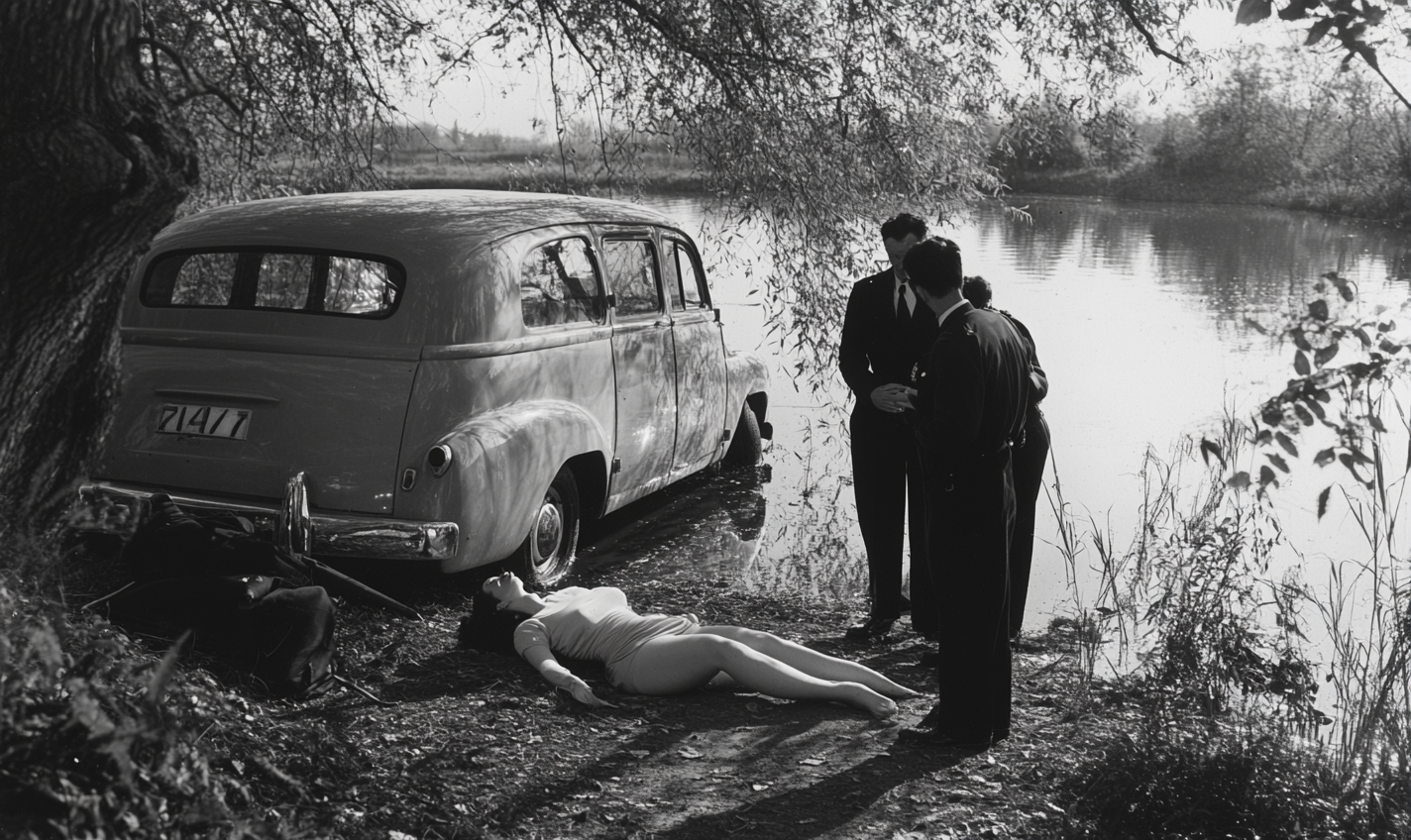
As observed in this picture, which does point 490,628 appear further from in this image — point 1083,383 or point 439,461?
point 1083,383

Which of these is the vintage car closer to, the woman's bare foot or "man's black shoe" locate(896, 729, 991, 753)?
the woman's bare foot

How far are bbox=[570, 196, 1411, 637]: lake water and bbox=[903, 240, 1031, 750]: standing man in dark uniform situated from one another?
1086 millimetres

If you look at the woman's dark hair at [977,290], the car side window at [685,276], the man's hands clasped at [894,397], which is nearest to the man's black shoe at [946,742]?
the man's hands clasped at [894,397]

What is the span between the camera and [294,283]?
653 cm

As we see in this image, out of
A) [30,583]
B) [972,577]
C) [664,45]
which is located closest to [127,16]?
[30,583]

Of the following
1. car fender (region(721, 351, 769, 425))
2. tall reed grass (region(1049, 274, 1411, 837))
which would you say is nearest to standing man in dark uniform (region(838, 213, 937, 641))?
tall reed grass (region(1049, 274, 1411, 837))

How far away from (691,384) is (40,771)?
611cm

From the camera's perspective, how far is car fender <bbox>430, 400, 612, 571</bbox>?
19.6ft

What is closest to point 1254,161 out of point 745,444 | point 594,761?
point 745,444

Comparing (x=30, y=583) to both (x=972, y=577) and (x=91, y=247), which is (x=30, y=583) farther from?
(x=972, y=577)

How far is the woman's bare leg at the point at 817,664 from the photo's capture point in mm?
5074

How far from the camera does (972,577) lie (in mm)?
4621

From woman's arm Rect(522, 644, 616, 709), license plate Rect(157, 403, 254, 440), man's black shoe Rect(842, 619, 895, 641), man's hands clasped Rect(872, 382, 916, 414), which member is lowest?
man's black shoe Rect(842, 619, 895, 641)

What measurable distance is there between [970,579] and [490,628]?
205 centimetres
